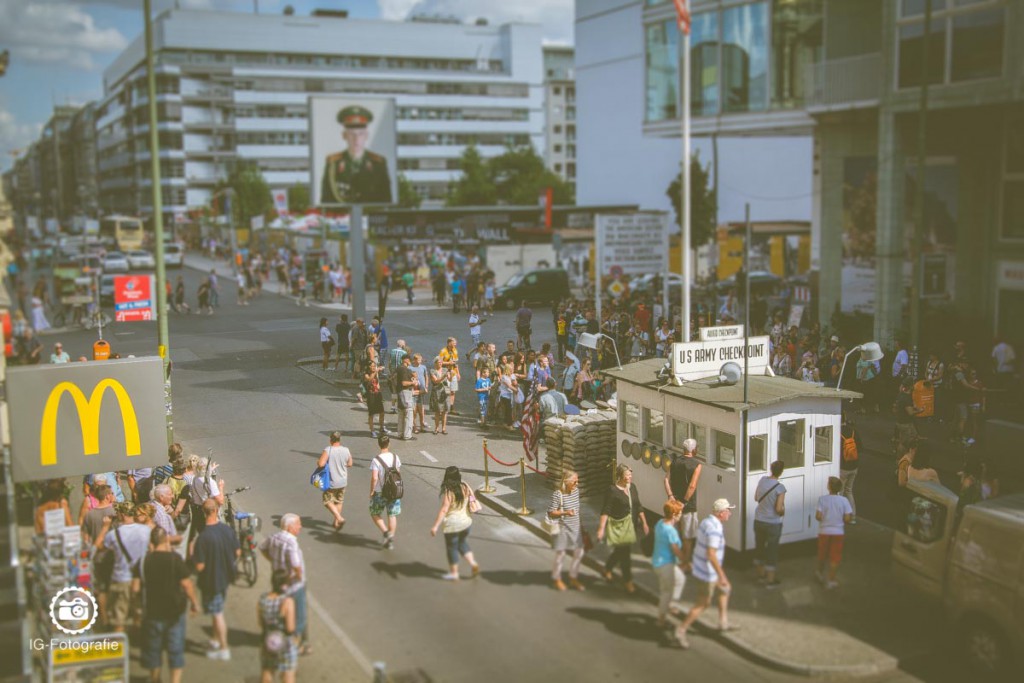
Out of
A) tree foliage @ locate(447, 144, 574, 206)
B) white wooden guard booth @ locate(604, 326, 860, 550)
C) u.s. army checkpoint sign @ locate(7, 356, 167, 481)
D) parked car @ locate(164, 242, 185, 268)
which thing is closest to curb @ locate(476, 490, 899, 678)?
white wooden guard booth @ locate(604, 326, 860, 550)

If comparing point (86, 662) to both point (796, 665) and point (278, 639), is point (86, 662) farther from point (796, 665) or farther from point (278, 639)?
point (796, 665)

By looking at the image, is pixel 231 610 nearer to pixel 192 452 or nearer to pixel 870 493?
pixel 192 452

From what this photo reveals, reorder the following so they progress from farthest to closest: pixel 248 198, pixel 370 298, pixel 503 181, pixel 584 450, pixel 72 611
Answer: pixel 248 198, pixel 503 181, pixel 370 298, pixel 584 450, pixel 72 611

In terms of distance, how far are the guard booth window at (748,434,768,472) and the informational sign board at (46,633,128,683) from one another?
833 centimetres

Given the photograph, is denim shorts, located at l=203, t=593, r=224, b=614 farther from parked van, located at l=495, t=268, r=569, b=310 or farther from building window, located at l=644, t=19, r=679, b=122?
building window, located at l=644, t=19, r=679, b=122

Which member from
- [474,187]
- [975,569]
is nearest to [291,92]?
[474,187]

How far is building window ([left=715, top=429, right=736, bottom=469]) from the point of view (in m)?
13.2

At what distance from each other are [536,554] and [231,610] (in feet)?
14.4

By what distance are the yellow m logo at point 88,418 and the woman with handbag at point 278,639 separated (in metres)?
4.09

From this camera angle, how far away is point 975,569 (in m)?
10.0

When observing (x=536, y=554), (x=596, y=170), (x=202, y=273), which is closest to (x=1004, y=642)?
(x=536, y=554)

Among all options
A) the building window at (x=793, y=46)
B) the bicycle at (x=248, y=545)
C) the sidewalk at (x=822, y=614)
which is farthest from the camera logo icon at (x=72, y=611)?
the building window at (x=793, y=46)

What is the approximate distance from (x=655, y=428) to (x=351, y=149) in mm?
19658

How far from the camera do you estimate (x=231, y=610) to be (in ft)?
38.0
